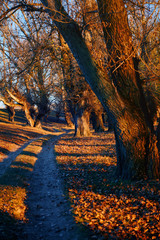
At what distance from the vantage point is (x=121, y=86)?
7.71 metres

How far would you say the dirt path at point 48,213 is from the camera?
550cm

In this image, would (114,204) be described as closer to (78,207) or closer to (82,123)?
(78,207)

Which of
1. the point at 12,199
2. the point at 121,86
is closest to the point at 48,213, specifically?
the point at 12,199

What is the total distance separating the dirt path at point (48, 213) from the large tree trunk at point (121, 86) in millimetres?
2722

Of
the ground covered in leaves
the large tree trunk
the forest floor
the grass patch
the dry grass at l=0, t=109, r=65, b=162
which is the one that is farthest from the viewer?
the dry grass at l=0, t=109, r=65, b=162

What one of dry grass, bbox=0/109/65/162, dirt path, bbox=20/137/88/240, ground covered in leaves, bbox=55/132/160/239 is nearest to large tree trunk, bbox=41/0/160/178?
ground covered in leaves, bbox=55/132/160/239

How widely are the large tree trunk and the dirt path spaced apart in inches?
107

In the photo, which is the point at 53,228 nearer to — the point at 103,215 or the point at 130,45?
the point at 103,215

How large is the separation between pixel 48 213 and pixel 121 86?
4637mm

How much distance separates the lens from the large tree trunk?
7.45 meters

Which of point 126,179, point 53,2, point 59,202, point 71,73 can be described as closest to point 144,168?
point 126,179

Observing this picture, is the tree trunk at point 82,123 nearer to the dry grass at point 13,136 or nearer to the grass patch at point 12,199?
the dry grass at point 13,136

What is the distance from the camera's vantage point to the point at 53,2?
24.8 ft

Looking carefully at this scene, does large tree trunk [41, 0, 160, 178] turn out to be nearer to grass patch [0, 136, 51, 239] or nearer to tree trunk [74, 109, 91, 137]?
grass patch [0, 136, 51, 239]
